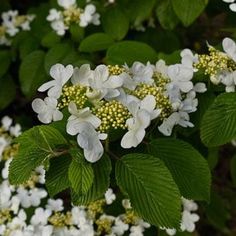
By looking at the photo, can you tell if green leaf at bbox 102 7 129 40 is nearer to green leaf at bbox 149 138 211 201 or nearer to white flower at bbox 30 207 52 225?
white flower at bbox 30 207 52 225

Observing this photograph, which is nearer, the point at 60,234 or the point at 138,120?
the point at 138,120

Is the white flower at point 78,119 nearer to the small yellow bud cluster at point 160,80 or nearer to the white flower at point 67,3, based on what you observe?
the small yellow bud cluster at point 160,80

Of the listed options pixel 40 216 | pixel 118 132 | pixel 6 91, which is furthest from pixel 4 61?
pixel 118 132

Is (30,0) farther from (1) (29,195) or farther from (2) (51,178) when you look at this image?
(2) (51,178)

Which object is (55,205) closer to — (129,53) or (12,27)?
(129,53)

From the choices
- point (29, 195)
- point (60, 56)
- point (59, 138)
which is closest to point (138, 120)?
point (59, 138)

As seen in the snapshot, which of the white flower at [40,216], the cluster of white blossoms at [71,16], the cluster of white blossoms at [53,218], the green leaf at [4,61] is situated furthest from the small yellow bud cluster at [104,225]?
the green leaf at [4,61]
